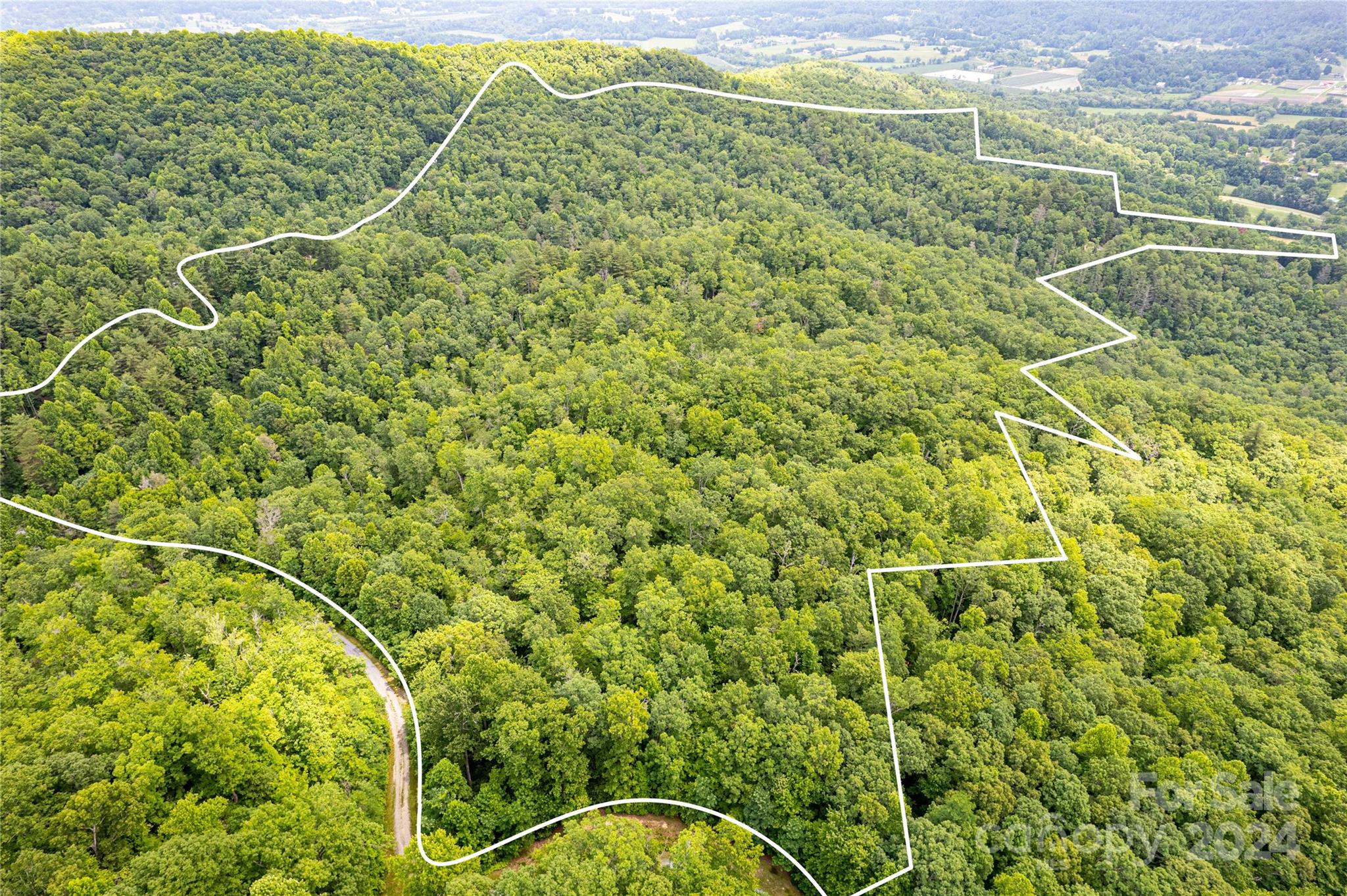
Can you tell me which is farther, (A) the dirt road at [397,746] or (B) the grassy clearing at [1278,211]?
(B) the grassy clearing at [1278,211]

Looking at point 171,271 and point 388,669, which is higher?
point 171,271

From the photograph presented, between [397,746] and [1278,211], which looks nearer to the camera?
[397,746]

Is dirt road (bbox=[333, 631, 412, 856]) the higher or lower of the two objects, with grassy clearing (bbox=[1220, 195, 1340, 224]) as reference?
→ lower

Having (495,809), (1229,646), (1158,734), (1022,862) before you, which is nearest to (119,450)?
(495,809)

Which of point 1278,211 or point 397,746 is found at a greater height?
point 1278,211

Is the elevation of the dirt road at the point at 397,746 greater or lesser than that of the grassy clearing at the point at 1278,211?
lesser

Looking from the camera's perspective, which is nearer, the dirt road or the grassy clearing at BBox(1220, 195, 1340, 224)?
the dirt road

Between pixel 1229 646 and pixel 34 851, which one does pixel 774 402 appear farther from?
pixel 34 851

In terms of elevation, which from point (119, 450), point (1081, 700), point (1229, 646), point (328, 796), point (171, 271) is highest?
point (171, 271)
